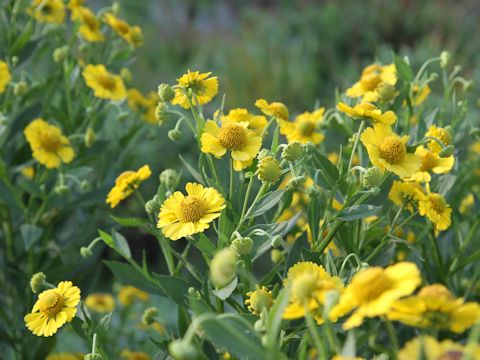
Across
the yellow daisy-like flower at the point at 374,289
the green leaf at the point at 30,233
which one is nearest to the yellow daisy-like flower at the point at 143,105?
the green leaf at the point at 30,233

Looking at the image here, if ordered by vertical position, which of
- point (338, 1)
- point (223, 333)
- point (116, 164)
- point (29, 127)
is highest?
point (223, 333)

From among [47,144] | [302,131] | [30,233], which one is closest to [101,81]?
[47,144]

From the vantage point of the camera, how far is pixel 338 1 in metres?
5.04

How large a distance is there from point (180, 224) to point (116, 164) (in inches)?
24.6

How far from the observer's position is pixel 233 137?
868 millimetres

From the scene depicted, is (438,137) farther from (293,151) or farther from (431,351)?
(431,351)

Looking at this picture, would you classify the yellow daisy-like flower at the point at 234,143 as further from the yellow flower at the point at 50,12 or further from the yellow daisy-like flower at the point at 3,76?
the yellow flower at the point at 50,12

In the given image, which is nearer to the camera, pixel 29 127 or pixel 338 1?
Result: pixel 29 127

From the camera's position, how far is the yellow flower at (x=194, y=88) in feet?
3.09

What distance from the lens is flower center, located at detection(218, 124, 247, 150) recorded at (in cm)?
87

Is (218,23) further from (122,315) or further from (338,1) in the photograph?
(122,315)

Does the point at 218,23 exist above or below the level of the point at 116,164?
below

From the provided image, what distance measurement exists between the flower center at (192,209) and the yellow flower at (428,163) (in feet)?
0.96

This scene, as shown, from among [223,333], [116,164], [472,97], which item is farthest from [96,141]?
[472,97]
